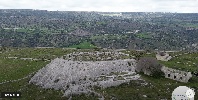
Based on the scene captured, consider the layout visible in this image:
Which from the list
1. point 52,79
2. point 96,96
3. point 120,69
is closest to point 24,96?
point 52,79

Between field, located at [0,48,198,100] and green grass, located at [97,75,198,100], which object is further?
field, located at [0,48,198,100]

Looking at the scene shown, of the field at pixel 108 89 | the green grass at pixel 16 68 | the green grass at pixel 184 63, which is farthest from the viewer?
the green grass at pixel 184 63

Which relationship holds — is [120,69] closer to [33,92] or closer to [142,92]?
[142,92]

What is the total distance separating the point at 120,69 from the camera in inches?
4375

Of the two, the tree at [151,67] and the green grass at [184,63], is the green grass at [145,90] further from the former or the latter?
the green grass at [184,63]

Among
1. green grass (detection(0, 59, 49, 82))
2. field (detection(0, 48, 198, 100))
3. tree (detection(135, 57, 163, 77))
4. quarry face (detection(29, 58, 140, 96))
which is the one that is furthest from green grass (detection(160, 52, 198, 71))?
green grass (detection(0, 59, 49, 82))

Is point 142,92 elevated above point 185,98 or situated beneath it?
situated beneath

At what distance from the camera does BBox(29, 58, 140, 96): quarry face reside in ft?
326

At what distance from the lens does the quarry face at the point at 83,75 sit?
99.5m

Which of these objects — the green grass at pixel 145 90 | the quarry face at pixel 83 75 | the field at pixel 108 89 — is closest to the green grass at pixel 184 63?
the field at pixel 108 89

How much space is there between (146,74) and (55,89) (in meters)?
32.2

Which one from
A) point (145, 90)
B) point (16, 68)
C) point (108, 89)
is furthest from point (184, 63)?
point (16, 68)

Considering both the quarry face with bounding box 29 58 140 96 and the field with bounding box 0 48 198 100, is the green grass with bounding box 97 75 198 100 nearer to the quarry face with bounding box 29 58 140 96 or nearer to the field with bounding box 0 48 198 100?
the field with bounding box 0 48 198 100

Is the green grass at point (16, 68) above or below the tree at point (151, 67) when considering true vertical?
below
